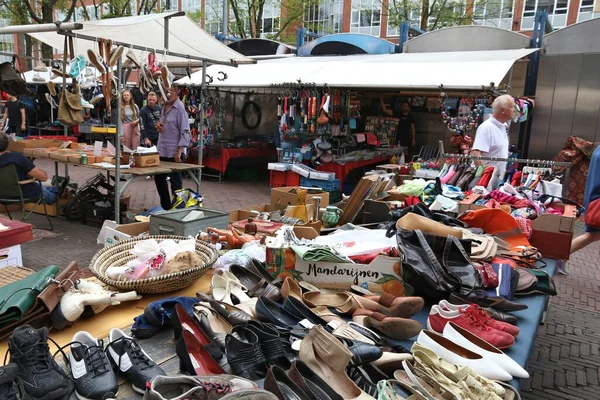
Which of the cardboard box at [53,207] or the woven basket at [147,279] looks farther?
the cardboard box at [53,207]

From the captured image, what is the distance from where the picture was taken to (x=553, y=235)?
3342mm

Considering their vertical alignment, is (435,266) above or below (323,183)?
above

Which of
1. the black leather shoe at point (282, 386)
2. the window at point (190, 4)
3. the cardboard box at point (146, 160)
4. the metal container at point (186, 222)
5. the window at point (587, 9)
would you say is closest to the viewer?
the black leather shoe at point (282, 386)

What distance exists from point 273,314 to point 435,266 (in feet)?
3.01

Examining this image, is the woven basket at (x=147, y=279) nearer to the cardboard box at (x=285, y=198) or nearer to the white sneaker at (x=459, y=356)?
the white sneaker at (x=459, y=356)

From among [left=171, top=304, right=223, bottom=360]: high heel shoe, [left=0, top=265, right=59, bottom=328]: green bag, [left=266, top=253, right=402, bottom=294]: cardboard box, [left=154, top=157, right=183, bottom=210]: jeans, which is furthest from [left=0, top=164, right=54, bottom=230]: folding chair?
[left=171, top=304, right=223, bottom=360]: high heel shoe

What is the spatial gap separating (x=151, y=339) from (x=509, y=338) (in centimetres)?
151

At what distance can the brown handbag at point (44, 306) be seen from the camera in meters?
1.81

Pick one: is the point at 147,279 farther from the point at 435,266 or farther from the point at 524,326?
the point at 524,326

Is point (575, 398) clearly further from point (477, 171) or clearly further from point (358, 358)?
point (477, 171)

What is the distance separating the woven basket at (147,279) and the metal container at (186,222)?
53cm

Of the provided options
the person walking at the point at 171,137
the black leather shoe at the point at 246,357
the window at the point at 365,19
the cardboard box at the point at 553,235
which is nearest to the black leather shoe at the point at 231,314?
the black leather shoe at the point at 246,357

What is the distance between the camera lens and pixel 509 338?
1964 millimetres

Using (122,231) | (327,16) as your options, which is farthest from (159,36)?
(327,16)
